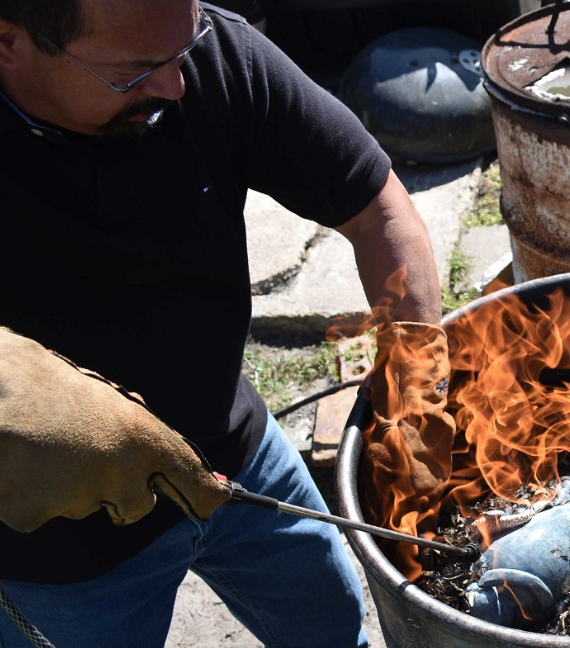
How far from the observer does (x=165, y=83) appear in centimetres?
151

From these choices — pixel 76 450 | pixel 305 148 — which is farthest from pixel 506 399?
pixel 76 450

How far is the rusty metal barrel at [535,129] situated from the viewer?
2.54 meters

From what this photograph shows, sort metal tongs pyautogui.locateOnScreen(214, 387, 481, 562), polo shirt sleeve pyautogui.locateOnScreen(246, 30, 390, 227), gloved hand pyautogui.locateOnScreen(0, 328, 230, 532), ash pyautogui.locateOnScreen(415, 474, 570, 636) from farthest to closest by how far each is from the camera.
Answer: polo shirt sleeve pyautogui.locateOnScreen(246, 30, 390, 227) < ash pyautogui.locateOnScreen(415, 474, 570, 636) < metal tongs pyautogui.locateOnScreen(214, 387, 481, 562) < gloved hand pyautogui.locateOnScreen(0, 328, 230, 532)

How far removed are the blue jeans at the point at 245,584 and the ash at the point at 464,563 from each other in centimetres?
38

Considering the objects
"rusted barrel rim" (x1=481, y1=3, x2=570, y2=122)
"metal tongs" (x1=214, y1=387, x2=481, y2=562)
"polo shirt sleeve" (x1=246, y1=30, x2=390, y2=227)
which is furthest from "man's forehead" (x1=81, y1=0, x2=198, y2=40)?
"rusted barrel rim" (x1=481, y1=3, x2=570, y2=122)

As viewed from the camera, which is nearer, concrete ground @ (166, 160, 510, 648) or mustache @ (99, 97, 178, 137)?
mustache @ (99, 97, 178, 137)

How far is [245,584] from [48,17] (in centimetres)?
142

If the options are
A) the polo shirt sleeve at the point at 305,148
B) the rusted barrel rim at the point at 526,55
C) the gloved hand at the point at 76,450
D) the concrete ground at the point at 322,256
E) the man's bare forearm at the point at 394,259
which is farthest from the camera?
the concrete ground at the point at 322,256

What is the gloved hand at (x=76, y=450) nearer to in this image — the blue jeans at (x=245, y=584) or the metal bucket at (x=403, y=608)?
the metal bucket at (x=403, y=608)

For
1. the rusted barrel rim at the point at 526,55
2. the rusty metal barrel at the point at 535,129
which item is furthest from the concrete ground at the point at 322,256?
the rusted barrel rim at the point at 526,55

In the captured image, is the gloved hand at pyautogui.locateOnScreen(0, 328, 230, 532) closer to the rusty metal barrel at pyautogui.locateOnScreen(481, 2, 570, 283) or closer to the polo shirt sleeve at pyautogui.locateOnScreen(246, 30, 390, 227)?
the polo shirt sleeve at pyautogui.locateOnScreen(246, 30, 390, 227)

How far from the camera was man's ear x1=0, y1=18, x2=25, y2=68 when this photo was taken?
4.57 feet

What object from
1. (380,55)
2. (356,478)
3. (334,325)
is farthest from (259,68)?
(380,55)

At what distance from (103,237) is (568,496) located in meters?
1.15
